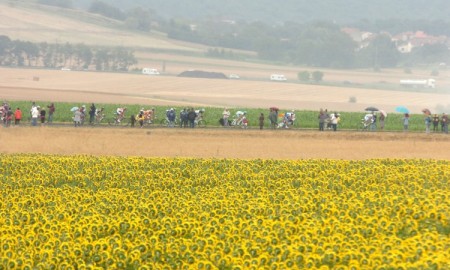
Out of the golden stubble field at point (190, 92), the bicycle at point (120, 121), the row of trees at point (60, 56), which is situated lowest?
the bicycle at point (120, 121)

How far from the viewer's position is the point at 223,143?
175 feet

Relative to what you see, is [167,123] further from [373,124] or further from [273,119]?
[373,124]

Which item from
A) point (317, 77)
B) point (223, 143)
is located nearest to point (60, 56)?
point (317, 77)

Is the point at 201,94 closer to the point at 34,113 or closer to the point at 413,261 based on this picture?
the point at 34,113

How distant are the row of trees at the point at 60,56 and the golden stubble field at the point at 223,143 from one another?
9795 cm

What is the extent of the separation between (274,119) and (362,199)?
117 feet

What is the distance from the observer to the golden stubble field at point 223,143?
1944 inches

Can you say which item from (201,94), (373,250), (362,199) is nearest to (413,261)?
(373,250)

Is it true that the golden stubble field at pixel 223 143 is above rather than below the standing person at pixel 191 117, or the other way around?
below

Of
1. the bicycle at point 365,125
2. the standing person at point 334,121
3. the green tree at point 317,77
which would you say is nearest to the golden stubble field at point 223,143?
the standing person at point 334,121

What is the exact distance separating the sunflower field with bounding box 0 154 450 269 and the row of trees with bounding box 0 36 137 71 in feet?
404

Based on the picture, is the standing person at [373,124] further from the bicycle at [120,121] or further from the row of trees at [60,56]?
the row of trees at [60,56]

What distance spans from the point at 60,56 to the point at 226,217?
140 metres

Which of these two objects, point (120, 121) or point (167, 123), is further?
point (120, 121)
